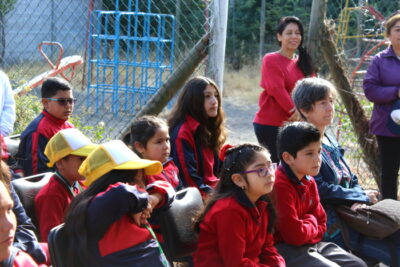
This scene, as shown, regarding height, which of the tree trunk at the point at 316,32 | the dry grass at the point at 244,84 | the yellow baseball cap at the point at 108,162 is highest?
the tree trunk at the point at 316,32

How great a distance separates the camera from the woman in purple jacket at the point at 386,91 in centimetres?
478

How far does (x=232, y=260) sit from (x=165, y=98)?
7.38ft

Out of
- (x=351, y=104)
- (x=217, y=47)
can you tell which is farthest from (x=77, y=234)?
(x=351, y=104)

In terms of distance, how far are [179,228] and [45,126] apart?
5.16 ft

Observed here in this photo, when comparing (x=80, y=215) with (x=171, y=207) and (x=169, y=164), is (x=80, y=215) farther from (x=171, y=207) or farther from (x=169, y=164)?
(x=169, y=164)

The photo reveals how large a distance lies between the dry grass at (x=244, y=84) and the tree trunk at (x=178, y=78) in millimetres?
9925

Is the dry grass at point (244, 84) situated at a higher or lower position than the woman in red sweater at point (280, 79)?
lower

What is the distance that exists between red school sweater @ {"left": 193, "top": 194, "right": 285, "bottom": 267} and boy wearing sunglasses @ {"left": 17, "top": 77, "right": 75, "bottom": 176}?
1594 millimetres

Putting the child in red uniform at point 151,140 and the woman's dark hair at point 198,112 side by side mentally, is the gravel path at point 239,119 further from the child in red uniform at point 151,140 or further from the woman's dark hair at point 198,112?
the child in red uniform at point 151,140

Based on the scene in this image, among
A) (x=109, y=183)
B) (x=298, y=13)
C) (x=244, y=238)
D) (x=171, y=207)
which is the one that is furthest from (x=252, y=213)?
(x=298, y=13)

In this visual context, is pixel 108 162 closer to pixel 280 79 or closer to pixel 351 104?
pixel 280 79

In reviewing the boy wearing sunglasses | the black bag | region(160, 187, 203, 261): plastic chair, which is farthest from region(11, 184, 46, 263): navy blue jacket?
the black bag

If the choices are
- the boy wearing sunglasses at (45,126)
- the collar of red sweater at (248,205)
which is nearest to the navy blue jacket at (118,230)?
the collar of red sweater at (248,205)

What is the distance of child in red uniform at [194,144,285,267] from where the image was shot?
9.20ft
